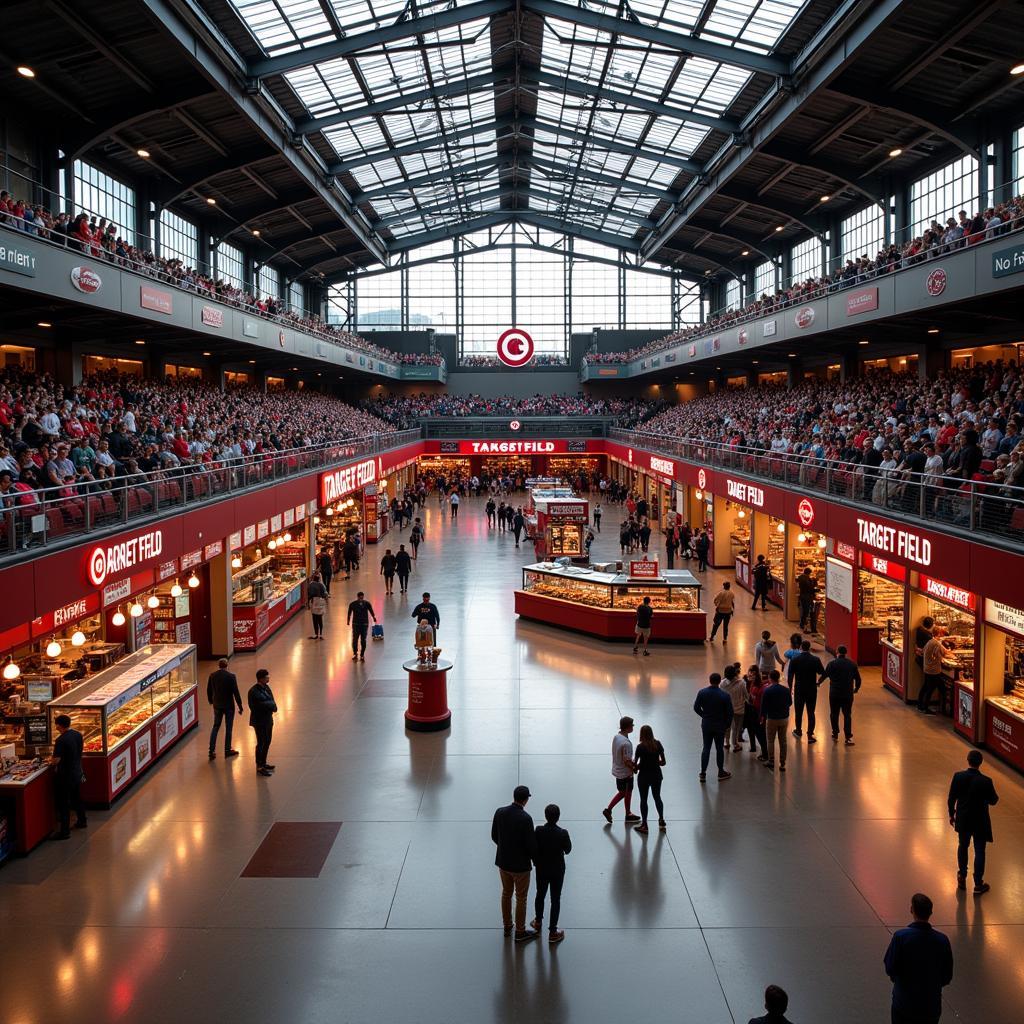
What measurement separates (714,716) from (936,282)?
486 inches

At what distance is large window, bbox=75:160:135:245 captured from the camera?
25656 mm

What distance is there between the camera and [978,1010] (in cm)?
659

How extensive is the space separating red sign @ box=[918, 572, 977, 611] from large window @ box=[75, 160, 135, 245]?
2302 cm

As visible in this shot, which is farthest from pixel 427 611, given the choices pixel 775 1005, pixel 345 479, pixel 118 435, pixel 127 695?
pixel 345 479

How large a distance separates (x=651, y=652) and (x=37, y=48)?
18.7 m

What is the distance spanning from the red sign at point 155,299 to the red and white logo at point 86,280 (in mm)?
2116

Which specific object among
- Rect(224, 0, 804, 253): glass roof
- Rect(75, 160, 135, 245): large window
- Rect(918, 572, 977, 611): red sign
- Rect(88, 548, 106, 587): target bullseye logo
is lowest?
Rect(918, 572, 977, 611): red sign

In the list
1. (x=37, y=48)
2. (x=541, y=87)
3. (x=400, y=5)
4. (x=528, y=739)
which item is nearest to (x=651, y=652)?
(x=528, y=739)

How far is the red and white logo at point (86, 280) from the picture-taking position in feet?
55.3

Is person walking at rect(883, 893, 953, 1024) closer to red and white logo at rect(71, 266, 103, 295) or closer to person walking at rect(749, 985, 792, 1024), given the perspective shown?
person walking at rect(749, 985, 792, 1024)

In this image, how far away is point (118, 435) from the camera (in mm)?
16203

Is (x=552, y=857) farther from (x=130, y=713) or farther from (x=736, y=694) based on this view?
(x=130, y=713)

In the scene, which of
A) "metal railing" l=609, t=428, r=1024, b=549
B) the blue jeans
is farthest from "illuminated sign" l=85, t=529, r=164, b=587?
"metal railing" l=609, t=428, r=1024, b=549

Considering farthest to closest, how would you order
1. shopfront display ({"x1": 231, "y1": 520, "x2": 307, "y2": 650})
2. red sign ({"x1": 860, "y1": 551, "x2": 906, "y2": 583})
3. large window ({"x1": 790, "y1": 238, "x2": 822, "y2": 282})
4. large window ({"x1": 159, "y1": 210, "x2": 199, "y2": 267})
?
1. large window ({"x1": 790, "y1": 238, "x2": 822, "y2": 282})
2. large window ({"x1": 159, "y1": 210, "x2": 199, "y2": 267})
3. shopfront display ({"x1": 231, "y1": 520, "x2": 307, "y2": 650})
4. red sign ({"x1": 860, "y1": 551, "x2": 906, "y2": 583})
